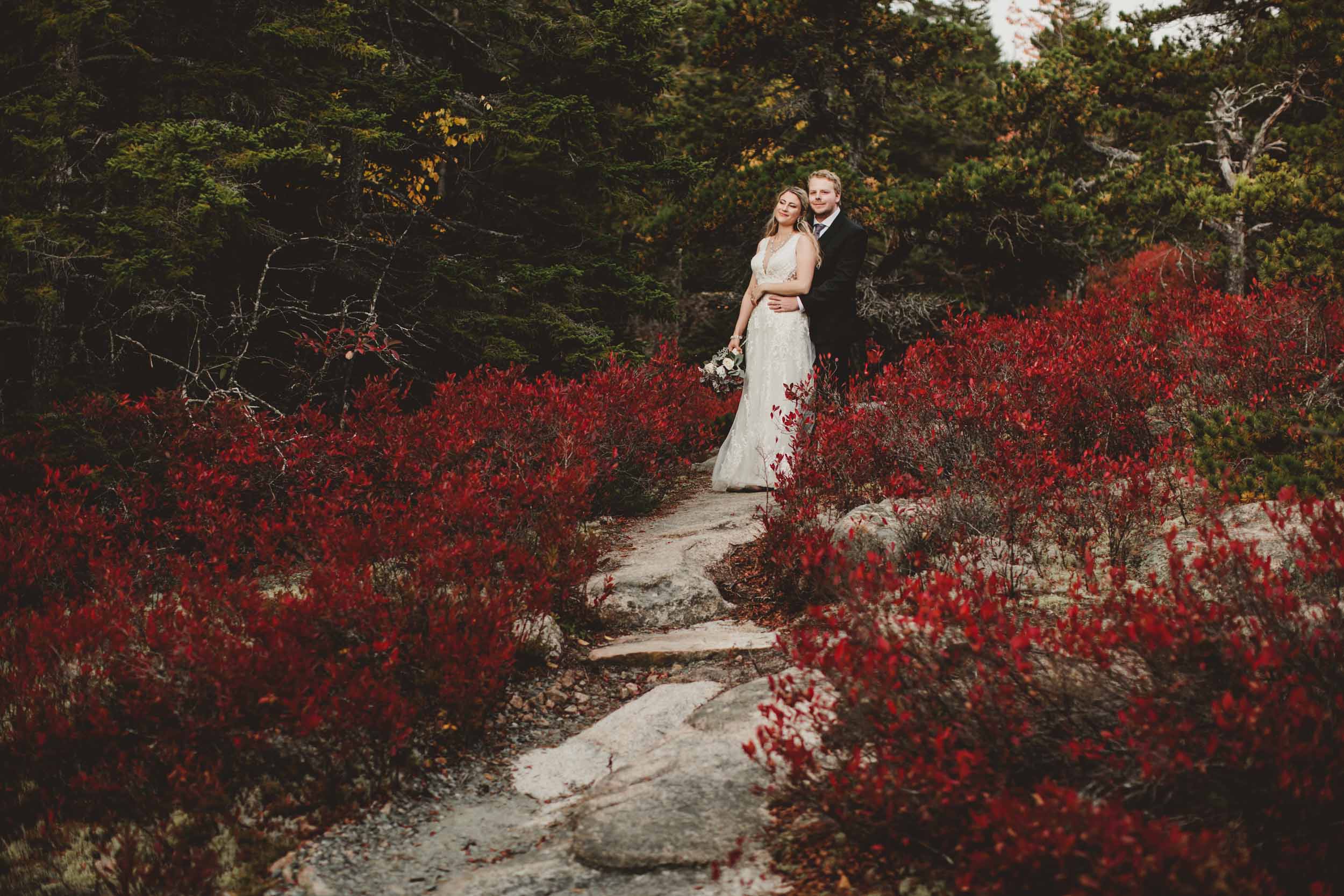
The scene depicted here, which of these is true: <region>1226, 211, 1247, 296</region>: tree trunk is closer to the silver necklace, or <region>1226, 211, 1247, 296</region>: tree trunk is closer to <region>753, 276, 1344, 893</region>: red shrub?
the silver necklace

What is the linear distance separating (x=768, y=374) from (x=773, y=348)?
24 cm

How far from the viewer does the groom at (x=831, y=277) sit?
27.9 feet

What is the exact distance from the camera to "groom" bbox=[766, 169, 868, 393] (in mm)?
8516

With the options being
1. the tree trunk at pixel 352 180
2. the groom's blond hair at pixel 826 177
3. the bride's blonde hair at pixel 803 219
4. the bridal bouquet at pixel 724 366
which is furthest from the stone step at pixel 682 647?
the tree trunk at pixel 352 180

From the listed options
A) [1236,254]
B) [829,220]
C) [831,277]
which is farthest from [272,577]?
[1236,254]

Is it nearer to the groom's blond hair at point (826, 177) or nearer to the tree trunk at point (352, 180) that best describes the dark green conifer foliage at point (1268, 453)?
the groom's blond hair at point (826, 177)

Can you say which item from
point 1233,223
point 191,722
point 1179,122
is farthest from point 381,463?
point 1179,122

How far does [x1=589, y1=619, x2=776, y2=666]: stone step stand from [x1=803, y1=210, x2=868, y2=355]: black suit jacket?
162 inches

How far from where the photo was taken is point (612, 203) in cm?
1180

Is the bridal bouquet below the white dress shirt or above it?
below

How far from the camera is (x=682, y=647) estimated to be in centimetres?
494

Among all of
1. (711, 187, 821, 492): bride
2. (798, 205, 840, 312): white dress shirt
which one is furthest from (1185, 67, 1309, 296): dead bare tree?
(711, 187, 821, 492): bride

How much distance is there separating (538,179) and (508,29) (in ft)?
5.59

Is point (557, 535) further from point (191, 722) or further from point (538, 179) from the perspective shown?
point (538, 179)
